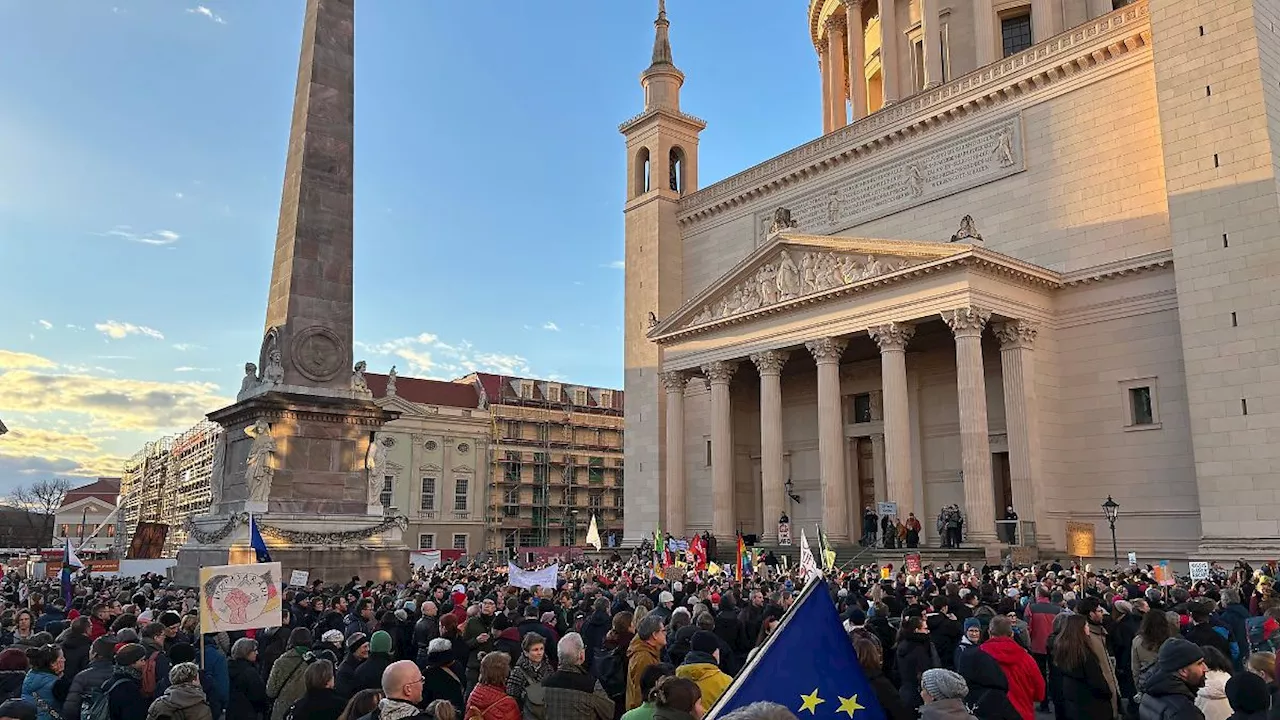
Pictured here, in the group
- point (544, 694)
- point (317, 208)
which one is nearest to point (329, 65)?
point (317, 208)

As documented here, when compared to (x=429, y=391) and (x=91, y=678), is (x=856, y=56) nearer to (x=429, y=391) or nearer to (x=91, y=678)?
(x=429, y=391)

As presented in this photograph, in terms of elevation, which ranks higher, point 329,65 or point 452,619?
point 329,65

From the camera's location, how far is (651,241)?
46250mm

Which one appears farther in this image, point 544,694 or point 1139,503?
point 1139,503

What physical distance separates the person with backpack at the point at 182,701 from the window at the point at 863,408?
33.1 meters

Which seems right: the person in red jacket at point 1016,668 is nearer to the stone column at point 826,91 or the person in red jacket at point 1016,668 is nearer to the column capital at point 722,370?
the column capital at point 722,370

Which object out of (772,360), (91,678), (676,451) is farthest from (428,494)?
(91,678)

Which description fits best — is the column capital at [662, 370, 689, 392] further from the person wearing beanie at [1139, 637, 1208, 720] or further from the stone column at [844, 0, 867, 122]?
the person wearing beanie at [1139, 637, 1208, 720]

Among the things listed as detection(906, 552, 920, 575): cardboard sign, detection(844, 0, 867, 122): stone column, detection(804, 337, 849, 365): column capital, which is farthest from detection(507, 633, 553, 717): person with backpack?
detection(844, 0, 867, 122): stone column

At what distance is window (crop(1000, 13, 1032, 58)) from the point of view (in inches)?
1745

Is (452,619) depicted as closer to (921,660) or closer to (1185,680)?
(921,660)

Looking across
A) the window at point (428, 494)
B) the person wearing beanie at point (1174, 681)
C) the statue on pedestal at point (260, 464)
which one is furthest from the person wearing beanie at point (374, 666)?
the window at point (428, 494)

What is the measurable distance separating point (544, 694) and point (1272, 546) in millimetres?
23984

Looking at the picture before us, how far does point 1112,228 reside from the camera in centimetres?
3061
